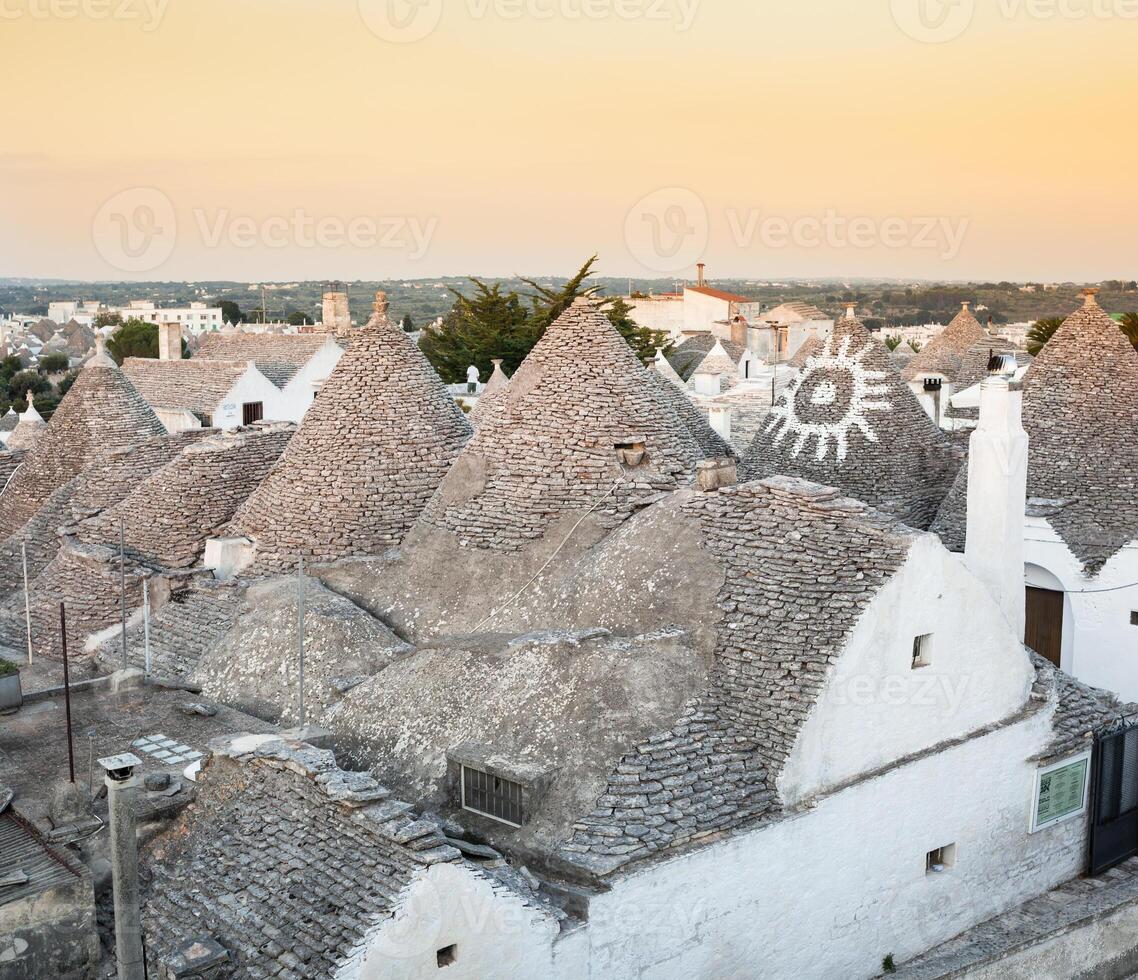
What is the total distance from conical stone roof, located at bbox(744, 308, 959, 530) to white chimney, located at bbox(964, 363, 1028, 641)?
4.06 metres

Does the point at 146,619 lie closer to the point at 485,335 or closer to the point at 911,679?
the point at 911,679

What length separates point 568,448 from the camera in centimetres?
1565

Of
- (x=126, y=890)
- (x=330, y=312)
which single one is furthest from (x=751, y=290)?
(x=126, y=890)

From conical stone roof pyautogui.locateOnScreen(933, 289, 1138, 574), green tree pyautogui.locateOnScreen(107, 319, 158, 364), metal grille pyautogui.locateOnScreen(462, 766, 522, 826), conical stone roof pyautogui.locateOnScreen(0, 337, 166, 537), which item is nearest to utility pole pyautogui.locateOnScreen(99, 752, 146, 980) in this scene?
metal grille pyautogui.locateOnScreen(462, 766, 522, 826)

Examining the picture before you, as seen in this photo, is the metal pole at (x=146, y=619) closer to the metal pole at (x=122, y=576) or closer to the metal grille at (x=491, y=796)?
the metal pole at (x=122, y=576)

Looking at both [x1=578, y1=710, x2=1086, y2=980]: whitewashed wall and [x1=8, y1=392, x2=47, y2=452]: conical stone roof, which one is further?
[x1=8, y1=392, x2=47, y2=452]: conical stone roof

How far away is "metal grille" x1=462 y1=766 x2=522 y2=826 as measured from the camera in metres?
11.7

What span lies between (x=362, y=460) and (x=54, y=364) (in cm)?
7956

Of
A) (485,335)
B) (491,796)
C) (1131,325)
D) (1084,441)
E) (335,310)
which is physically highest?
(335,310)

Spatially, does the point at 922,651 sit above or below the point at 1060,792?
above

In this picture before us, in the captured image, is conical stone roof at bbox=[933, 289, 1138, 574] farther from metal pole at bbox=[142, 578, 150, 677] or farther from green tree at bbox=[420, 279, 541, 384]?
green tree at bbox=[420, 279, 541, 384]

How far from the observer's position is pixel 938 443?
A: 2173cm

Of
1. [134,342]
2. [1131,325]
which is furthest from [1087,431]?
[134,342]

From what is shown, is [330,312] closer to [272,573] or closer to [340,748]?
[272,573]
